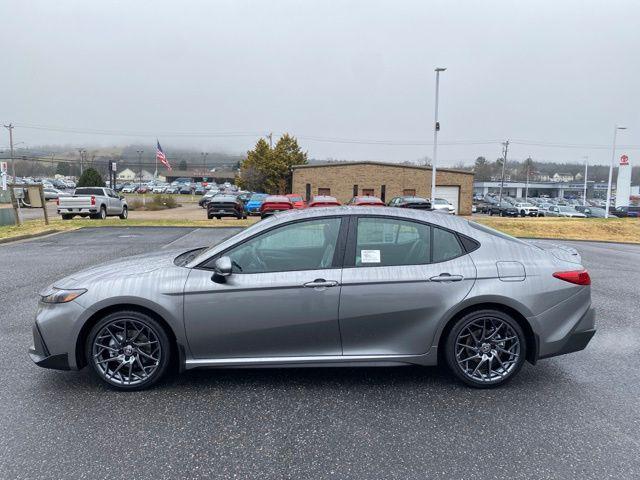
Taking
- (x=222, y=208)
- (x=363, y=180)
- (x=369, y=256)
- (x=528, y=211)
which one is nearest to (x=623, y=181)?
(x=528, y=211)

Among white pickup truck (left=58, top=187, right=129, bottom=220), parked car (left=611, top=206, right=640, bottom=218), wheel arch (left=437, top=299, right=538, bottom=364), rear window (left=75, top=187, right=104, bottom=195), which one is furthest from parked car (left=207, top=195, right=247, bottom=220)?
parked car (left=611, top=206, right=640, bottom=218)

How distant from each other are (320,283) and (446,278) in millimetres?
1037

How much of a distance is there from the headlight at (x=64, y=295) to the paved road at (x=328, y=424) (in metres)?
0.76

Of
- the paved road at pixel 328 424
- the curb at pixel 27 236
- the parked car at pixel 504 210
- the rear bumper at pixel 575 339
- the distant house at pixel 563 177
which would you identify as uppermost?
the distant house at pixel 563 177

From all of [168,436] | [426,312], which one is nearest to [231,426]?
[168,436]

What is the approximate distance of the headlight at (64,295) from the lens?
385cm

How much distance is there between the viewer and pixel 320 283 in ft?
12.5

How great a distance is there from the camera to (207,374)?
14.0 feet

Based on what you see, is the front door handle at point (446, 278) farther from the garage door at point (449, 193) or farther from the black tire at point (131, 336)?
the garage door at point (449, 193)

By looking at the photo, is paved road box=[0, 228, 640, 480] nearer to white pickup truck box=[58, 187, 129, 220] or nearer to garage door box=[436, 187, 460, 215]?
white pickup truck box=[58, 187, 129, 220]

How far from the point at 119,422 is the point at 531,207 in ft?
156

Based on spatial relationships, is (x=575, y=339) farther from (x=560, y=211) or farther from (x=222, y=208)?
(x=560, y=211)

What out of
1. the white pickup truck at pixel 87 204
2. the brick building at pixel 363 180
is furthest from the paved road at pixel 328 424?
the brick building at pixel 363 180

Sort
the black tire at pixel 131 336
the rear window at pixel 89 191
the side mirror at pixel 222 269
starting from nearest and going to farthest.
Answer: the side mirror at pixel 222 269 → the black tire at pixel 131 336 → the rear window at pixel 89 191
